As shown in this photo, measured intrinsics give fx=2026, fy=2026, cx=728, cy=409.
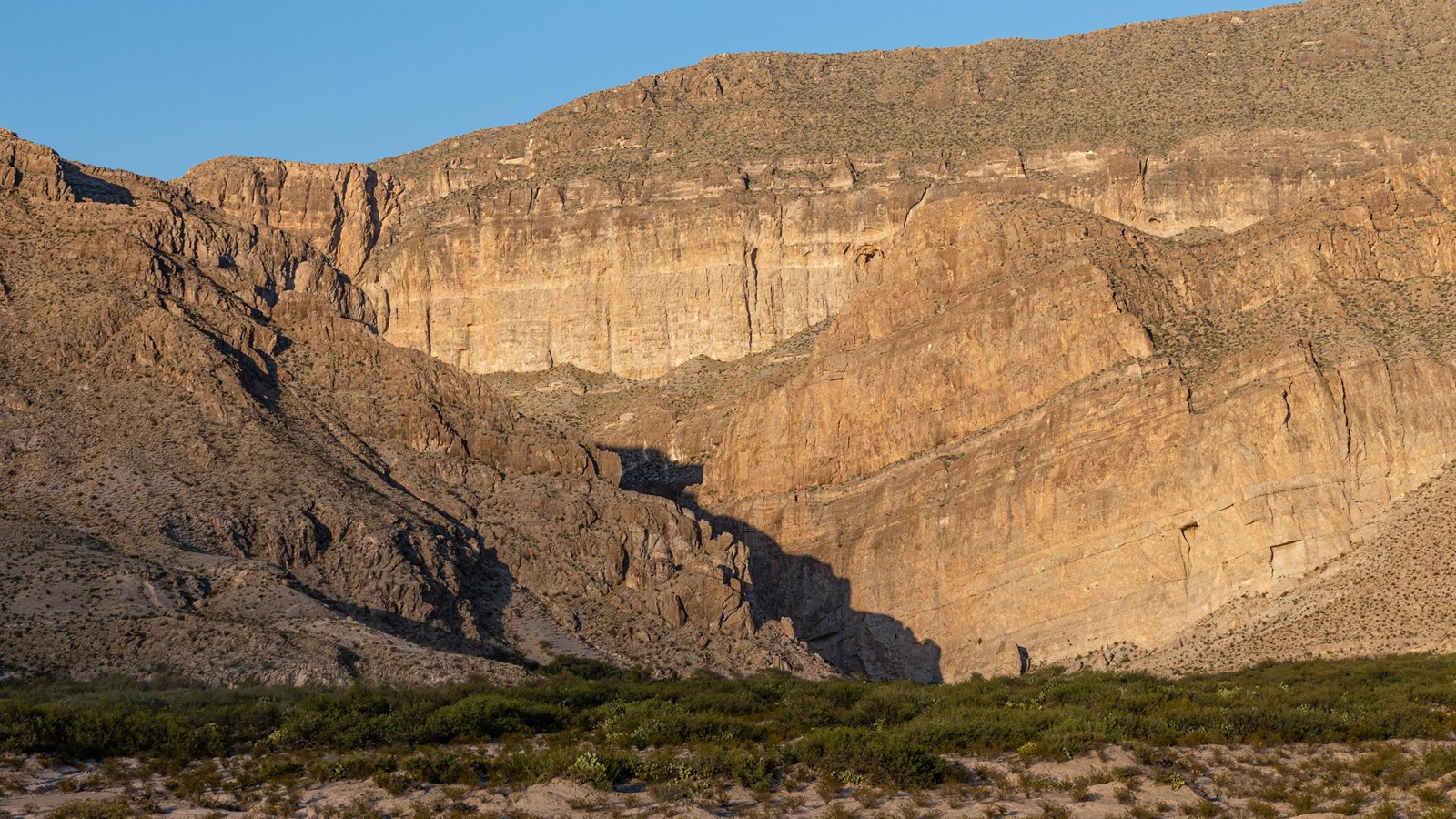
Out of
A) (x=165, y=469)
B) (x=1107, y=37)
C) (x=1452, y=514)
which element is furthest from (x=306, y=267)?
(x=1452, y=514)

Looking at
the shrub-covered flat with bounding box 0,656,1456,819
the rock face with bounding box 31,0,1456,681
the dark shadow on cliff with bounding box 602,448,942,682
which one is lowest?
the dark shadow on cliff with bounding box 602,448,942,682

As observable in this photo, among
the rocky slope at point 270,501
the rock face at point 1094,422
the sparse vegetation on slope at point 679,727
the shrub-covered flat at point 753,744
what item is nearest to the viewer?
the shrub-covered flat at point 753,744

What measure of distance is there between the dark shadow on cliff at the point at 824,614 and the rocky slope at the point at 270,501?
→ 1072 cm

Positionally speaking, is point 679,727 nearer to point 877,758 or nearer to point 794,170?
point 877,758

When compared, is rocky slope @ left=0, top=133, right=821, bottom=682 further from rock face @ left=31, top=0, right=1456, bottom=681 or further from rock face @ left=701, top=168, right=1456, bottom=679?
rock face @ left=701, top=168, right=1456, bottom=679

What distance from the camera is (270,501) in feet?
291

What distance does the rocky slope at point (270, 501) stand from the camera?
247 ft

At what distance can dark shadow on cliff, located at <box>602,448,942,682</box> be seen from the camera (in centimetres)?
11156

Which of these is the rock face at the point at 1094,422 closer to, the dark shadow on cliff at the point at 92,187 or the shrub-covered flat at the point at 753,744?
the dark shadow on cliff at the point at 92,187

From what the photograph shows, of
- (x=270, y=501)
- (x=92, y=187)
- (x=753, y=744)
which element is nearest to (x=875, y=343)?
(x=92, y=187)

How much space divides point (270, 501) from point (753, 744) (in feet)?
154

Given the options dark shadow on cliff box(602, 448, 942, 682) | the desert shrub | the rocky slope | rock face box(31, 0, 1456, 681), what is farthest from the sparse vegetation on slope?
dark shadow on cliff box(602, 448, 942, 682)

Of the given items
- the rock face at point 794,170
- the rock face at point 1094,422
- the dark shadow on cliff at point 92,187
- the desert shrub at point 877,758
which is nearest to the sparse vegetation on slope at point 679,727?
the desert shrub at point 877,758

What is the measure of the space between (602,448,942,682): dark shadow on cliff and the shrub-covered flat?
166 feet
